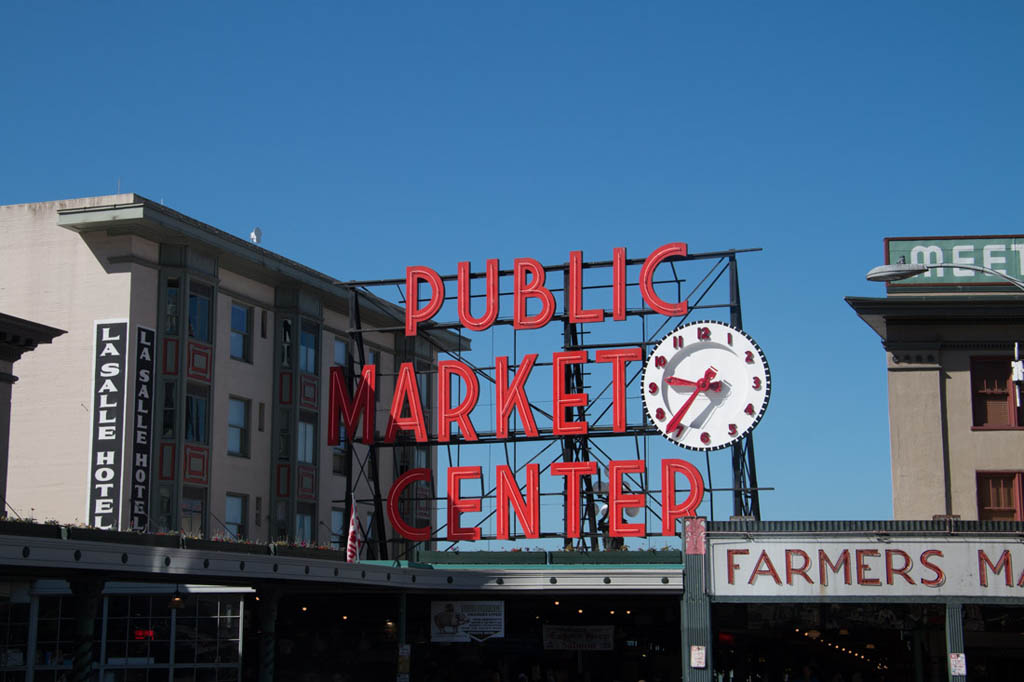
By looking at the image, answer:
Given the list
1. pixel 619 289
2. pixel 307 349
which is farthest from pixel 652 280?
pixel 307 349

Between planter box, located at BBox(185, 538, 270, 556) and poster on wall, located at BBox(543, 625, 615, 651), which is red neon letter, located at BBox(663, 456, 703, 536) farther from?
planter box, located at BBox(185, 538, 270, 556)

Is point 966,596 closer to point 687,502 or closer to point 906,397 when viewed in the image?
point 906,397

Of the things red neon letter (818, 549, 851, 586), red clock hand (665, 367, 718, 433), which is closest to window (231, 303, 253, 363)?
→ red clock hand (665, 367, 718, 433)

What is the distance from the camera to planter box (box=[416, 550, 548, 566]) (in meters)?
41.8

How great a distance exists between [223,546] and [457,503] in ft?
35.7

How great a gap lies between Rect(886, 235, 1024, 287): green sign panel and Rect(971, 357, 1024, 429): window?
8.00 feet

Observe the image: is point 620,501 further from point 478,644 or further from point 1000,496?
point 1000,496

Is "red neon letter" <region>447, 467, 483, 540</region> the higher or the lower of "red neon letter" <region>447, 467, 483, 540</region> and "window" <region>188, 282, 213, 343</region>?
the lower

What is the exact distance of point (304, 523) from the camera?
50938 mm

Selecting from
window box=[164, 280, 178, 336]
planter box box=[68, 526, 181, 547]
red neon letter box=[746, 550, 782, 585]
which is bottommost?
red neon letter box=[746, 550, 782, 585]

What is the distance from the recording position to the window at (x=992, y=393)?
3828 cm

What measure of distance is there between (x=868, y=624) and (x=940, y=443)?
22.5ft

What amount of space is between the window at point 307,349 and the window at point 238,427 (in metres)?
Answer: 3.66

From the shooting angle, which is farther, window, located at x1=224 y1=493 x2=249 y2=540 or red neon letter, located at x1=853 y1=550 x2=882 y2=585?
window, located at x1=224 y1=493 x2=249 y2=540
